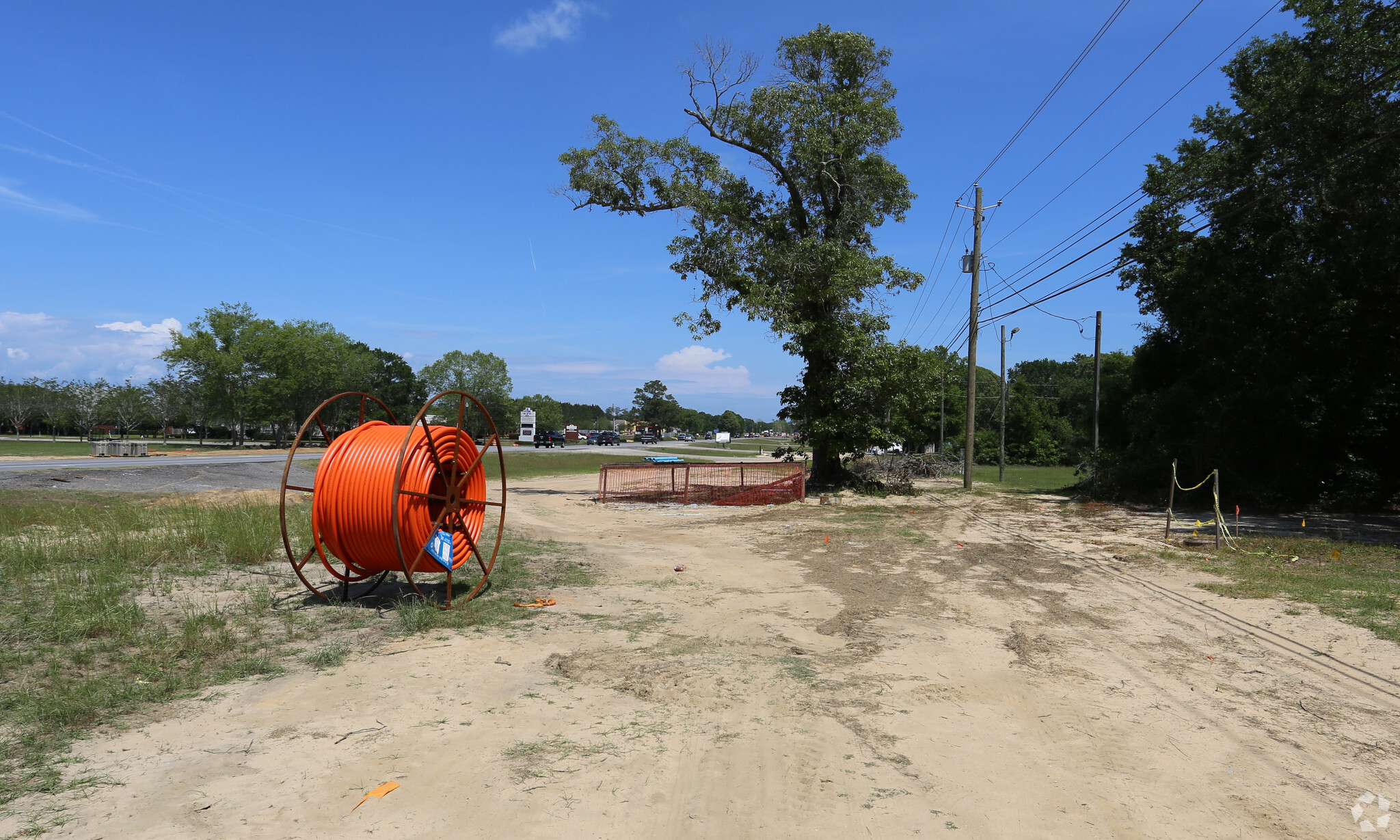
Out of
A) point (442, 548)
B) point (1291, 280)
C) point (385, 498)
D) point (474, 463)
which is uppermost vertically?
point (1291, 280)

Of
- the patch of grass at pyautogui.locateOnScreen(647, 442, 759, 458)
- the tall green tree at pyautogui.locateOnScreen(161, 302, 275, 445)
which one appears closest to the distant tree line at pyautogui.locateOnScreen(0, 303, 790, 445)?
the tall green tree at pyautogui.locateOnScreen(161, 302, 275, 445)

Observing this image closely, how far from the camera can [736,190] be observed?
92.5ft

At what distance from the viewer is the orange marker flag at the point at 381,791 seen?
4.32 meters

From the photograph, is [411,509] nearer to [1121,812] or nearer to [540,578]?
[540,578]

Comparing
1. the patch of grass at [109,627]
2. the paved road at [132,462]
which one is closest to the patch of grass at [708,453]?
the paved road at [132,462]

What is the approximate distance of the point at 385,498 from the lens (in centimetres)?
827

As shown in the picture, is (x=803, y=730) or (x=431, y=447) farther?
(x=431, y=447)

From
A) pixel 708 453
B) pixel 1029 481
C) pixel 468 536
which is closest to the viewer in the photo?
pixel 468 536

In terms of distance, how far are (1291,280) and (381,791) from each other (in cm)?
2461


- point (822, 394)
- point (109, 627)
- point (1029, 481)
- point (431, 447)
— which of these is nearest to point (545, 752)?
point (431, 447)

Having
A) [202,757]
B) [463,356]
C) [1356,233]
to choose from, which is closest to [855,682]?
[202,757]

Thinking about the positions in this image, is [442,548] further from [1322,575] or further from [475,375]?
[475,375]

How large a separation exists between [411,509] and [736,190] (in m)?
22.4

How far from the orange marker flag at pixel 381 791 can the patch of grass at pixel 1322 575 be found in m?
9.77
